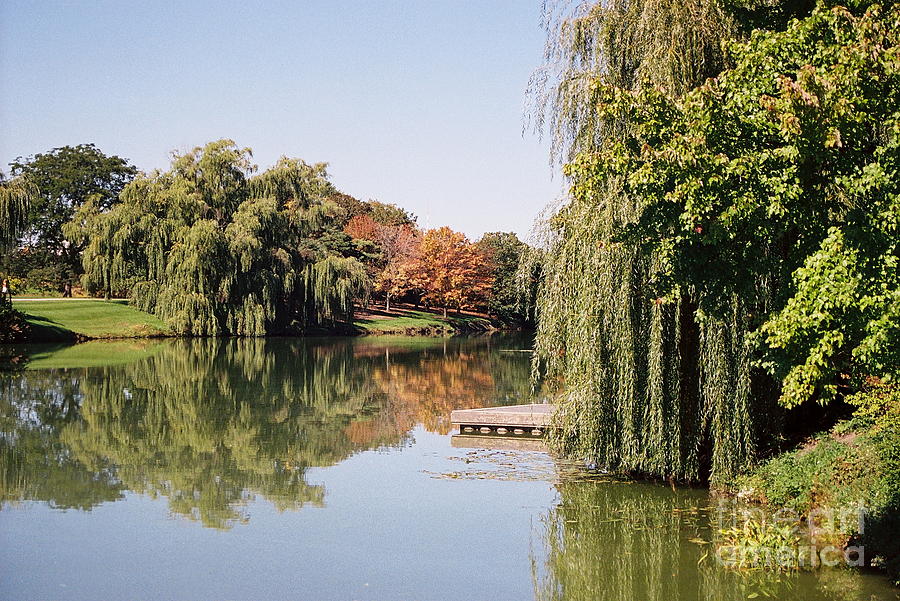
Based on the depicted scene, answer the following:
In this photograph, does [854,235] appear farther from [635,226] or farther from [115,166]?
[115,166]

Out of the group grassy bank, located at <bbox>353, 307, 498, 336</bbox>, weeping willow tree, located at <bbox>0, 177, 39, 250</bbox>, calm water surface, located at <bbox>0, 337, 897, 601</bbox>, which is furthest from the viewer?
grassy bank, located at <bbox>353, 307, 498, 336</bbox>

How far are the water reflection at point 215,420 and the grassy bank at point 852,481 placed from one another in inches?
259

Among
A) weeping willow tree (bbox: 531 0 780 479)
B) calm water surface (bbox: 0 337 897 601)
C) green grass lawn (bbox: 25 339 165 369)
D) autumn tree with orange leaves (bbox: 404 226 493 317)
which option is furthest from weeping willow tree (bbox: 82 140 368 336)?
weeping willow tree (bbox: 531 0 780 479)

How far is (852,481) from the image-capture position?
985 cm

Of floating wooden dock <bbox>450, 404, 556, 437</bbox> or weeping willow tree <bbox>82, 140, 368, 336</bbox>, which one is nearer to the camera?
floating wooden dock <bbox>450, 404, 556, 437</bbox>

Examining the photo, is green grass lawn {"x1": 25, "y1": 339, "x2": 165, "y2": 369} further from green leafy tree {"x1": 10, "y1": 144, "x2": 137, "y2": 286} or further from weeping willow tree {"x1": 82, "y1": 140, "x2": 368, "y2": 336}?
green leafy tree {"x1": 10, "y1": 144, "x2": 137, "y2": 286}

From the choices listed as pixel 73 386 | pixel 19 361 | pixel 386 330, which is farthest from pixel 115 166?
pixel 73 386

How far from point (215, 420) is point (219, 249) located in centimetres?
2771

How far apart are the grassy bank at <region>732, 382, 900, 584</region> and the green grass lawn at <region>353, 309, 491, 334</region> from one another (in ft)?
164

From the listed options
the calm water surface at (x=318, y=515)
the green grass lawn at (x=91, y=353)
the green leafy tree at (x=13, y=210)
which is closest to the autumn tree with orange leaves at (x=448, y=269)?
the green grass lawn at (x=91, y=353)

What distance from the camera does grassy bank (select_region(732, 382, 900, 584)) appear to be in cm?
913

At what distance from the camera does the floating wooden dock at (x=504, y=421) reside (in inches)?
721

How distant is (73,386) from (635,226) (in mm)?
21397

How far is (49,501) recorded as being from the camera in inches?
511
